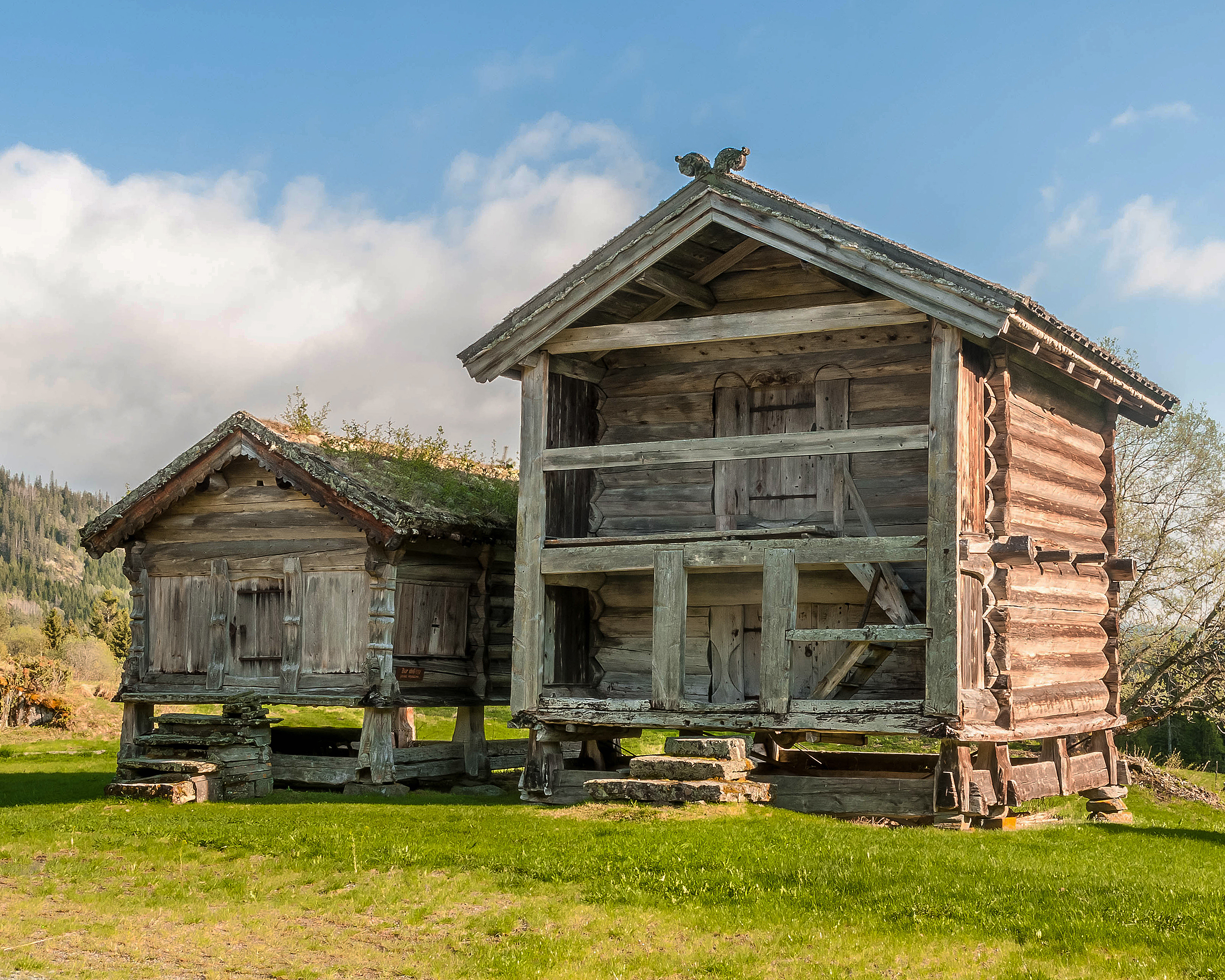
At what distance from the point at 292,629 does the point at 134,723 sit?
413 centimetres

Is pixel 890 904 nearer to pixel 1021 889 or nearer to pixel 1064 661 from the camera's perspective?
pixel 1021 889

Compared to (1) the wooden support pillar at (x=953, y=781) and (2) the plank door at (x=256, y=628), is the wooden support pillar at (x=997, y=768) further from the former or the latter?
(2) the plank door at (x=256, y=628)

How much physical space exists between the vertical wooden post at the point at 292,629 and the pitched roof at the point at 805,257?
5.12 metres

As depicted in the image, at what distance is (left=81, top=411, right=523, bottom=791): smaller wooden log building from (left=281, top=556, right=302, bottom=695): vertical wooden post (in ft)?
0.09

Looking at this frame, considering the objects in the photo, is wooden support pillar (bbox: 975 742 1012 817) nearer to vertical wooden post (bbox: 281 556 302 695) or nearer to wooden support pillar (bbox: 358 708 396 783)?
wooden support pillar (bbox: 358 708 396 783)

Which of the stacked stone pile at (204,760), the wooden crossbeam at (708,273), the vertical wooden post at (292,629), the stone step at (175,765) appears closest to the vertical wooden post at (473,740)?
the vertical wooden post at (292,629)

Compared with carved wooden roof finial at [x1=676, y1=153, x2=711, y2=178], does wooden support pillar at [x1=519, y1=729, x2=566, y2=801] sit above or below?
below

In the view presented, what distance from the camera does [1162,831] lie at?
1540 cm

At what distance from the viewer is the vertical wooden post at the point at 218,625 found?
68.6 ft

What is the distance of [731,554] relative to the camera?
53.0 feet

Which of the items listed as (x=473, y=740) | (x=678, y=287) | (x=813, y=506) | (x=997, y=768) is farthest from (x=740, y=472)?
(x=473, y=740)

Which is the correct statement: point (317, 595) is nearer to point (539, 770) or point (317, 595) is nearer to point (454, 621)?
point (454, 621)

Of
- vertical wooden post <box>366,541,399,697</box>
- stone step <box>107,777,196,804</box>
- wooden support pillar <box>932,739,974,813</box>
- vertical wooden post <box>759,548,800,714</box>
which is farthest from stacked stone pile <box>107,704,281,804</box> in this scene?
wooden support pillar <box>932,739,974,813</box>

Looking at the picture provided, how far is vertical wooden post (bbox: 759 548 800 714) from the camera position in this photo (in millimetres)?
15562
